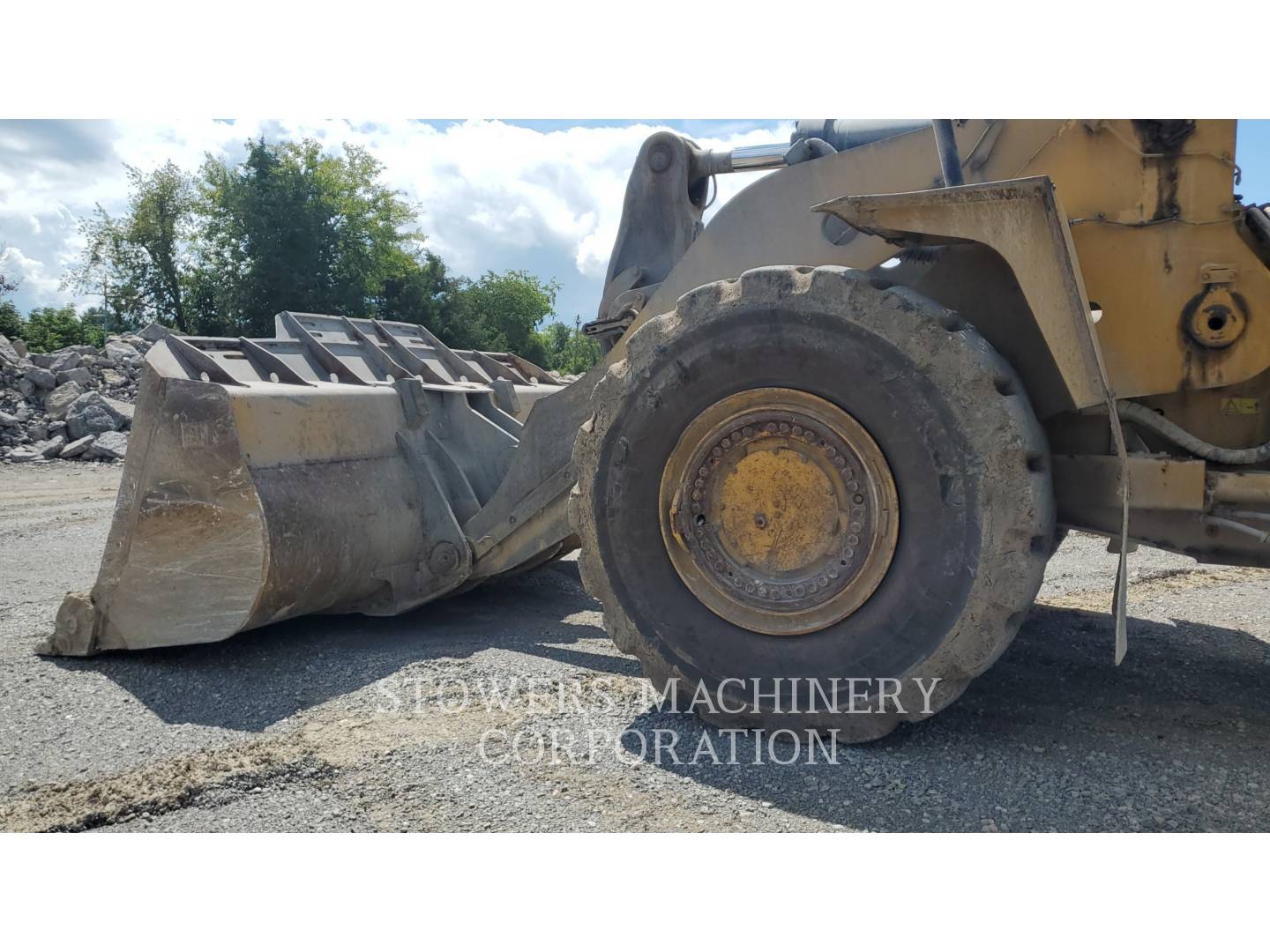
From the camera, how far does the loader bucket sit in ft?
13.7

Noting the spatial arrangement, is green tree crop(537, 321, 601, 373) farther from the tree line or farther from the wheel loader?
the wheel loader

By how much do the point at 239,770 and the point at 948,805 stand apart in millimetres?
2123

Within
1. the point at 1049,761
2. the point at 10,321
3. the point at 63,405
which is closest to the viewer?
the point at 1049,761

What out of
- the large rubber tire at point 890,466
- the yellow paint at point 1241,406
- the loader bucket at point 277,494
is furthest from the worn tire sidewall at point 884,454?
the loader bucket at point 277,494

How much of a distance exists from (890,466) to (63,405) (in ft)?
58.0

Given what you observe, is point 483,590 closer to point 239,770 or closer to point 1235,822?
point 239,770

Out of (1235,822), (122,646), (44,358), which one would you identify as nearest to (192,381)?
(122,646)

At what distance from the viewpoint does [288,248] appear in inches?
1135

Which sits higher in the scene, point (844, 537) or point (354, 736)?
point (844, 537)

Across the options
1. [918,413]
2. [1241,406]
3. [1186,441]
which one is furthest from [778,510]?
[1241,406]

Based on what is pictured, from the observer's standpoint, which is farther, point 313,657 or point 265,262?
point 265,262

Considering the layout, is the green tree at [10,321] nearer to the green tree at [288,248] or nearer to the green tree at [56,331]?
the green tree at [56,331]

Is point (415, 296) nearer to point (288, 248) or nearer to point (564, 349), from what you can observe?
point (288, 248)

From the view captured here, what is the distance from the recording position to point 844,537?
10.2 ft
